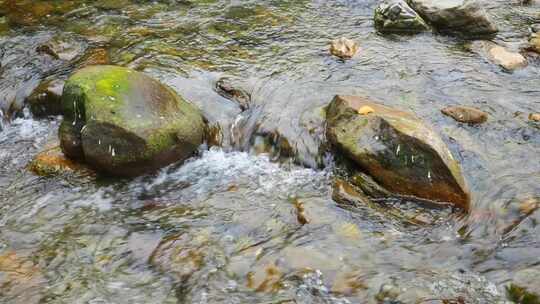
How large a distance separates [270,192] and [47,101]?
380 centimetres

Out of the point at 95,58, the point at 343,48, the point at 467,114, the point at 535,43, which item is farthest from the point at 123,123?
the point at 535,43

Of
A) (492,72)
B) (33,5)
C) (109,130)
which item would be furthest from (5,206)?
(492,72)

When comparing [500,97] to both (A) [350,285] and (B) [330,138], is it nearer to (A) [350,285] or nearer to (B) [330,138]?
(B) [330,138]

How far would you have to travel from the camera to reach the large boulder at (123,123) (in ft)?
19.3

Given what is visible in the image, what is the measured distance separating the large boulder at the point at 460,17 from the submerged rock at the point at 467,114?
8.51 feet

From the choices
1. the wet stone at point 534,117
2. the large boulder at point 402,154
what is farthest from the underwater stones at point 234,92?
the wet stone at point 534,117

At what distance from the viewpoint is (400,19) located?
8.81 meters

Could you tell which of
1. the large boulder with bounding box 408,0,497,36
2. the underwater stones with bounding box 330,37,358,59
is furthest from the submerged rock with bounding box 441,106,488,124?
the large boulder with bounding box 408,0,497,36

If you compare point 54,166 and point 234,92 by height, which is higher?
point 234,92

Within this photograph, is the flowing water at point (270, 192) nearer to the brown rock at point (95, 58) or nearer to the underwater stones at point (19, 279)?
the underwater stones at point (19, 279)

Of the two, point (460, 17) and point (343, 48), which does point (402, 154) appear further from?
point (460, 17)

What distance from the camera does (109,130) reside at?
5.84m

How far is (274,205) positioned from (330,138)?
117 centimetres

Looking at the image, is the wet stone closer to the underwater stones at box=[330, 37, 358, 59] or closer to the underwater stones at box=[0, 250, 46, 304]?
the underwater stones at box=[330, 37, 358, 59]
